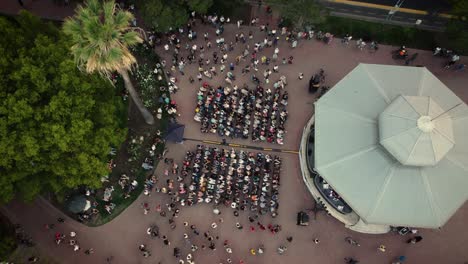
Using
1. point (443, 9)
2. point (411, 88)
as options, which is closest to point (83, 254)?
point (411, 88)

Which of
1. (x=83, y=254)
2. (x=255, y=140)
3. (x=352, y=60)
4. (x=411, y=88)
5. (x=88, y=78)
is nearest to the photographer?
(x=88, y=78)

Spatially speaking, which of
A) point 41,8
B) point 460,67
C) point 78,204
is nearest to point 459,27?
point 460,67

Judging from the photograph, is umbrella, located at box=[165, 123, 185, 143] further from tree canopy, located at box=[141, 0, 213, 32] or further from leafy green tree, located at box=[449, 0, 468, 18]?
leafy green tree, located at box=[449, 0, 468, 18]

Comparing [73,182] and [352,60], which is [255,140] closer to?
[352,60]

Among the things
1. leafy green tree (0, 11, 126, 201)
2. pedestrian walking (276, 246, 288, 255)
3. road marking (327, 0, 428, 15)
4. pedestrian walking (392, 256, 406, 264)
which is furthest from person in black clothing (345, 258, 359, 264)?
road marking (327, 0, 428, 15)

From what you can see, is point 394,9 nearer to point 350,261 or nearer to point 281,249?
point 350,261
